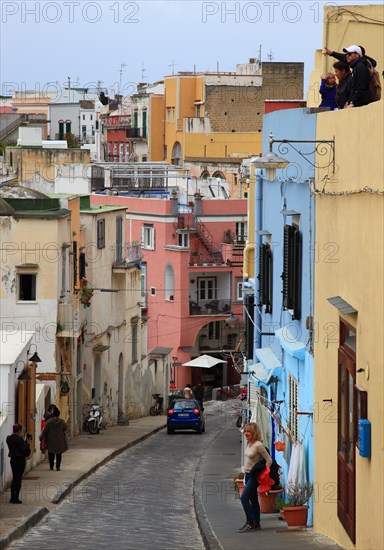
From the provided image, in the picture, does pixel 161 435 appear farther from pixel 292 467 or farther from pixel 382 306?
pixel 382 306

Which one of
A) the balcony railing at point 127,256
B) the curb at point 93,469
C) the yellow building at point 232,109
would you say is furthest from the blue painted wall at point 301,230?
the yellow building at point 232,109

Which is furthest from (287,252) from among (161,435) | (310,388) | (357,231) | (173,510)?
(161,435)

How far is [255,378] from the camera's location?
26.6 metres

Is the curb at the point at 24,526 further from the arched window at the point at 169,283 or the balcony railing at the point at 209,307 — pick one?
the arched window at the point at 169,283

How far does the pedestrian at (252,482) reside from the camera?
61.9 feet

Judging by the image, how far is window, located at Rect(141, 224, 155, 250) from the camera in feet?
244

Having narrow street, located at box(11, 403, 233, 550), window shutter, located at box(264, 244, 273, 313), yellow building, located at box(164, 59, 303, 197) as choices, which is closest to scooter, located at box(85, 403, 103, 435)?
narrow street, located at box(11, 403, 233, 550)

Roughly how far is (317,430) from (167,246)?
5483 cm

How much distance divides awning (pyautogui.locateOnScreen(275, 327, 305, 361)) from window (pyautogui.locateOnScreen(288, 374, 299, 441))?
1.99 feet

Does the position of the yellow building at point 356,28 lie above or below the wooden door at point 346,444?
above

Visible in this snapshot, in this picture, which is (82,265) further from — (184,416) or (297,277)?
(297,277)

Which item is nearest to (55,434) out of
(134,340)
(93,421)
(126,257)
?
(93,421)

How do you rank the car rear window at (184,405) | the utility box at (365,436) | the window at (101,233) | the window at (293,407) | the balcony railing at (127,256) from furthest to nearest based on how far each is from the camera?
the balcony railing at (127,256)
the car rear window at (184,405)
the window at (101,233)
the window at (293,407)
the utility box at (365,436)

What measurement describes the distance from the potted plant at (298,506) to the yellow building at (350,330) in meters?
0.37
